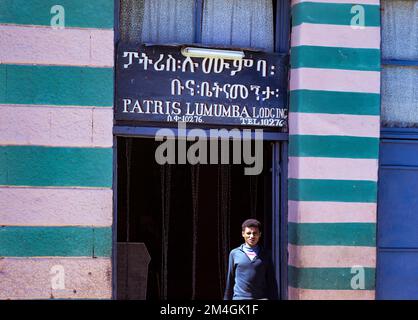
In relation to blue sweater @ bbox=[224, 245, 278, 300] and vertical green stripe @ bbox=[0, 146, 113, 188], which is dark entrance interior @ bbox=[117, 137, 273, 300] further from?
blue sweater @ bbox=[224, 245, 278, 300]

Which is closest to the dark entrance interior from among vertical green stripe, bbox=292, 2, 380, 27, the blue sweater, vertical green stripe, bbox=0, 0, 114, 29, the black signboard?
the black signboard

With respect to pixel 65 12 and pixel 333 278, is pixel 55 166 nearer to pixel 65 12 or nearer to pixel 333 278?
pixel 65 12

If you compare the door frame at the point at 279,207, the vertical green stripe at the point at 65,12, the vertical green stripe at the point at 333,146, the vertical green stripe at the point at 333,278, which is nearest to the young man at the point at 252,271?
the vertical green stripe at the point at 333,278

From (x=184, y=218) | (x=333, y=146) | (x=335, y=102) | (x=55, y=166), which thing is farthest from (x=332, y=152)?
(x=55, y=166)

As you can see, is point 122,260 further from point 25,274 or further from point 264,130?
point 264,130

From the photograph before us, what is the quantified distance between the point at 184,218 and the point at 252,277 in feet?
9.25

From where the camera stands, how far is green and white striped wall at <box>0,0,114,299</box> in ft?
22.8

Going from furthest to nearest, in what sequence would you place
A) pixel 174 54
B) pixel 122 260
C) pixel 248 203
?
1. pixel 248 203
2. pixel 122 260
3. pixel 174 54

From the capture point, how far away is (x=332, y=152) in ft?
24.6

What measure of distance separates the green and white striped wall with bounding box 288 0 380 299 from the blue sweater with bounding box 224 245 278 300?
0.85 metres

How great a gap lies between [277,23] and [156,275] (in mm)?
3387

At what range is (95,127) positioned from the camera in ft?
23.4

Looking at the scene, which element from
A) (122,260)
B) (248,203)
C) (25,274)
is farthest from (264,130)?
(25,274)

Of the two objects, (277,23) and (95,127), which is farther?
(277,23)
